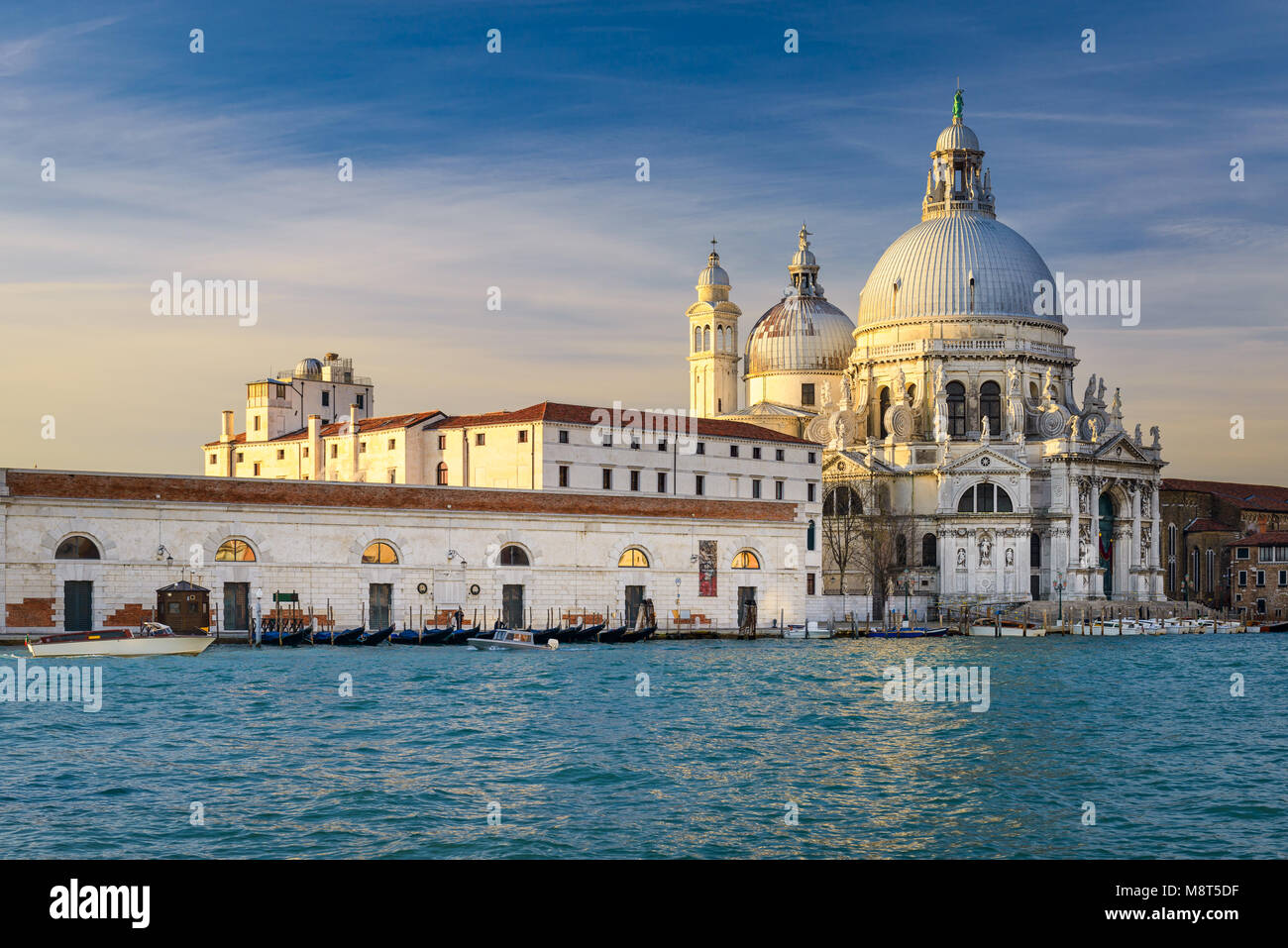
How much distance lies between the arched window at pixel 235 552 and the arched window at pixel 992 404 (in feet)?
137

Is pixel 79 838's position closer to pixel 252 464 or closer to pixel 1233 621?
pixel 252 464

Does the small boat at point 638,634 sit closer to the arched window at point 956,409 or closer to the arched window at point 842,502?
the arched window at point 842,502

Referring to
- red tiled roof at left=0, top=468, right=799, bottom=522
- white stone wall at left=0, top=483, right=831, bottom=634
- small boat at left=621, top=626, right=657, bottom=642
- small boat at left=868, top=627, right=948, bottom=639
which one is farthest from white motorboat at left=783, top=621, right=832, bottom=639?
small boat at left=621, top=626, right=657, bottom=642

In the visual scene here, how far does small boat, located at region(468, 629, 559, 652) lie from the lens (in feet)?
137

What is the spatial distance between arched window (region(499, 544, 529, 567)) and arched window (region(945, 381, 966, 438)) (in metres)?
32.2

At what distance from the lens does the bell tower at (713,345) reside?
254ft

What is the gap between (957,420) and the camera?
239 feet

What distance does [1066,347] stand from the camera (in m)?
75.1

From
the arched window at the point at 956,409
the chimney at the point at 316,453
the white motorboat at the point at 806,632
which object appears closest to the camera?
the white motorboat at the point at 806,632

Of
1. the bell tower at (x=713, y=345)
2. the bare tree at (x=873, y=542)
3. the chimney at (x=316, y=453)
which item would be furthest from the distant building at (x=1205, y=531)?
the chimney at (x=316, y=453)

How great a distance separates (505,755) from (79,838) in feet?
22.6

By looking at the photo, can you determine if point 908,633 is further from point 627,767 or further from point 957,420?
point 627,767

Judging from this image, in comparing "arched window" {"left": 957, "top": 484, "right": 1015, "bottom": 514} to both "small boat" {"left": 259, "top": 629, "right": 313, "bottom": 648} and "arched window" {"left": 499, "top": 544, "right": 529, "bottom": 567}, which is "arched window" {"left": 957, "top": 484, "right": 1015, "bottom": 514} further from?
"small boat" {"left": 259, "top": 629, "right": 313, "bottom": 648}
